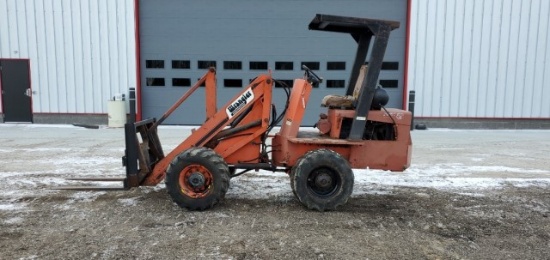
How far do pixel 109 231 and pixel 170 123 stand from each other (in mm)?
9609

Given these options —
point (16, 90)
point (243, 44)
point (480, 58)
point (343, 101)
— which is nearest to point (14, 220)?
point (343, 101)

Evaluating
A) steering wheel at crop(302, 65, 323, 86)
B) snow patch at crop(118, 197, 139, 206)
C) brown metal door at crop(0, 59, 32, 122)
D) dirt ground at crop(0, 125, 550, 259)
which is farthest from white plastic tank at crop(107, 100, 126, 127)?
steering wheel at crop(302, 65, 323, 86)

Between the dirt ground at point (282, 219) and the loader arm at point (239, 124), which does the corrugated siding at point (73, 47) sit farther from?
the loader arm at point (239, 124)

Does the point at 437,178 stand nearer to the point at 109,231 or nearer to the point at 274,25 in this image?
the point at 109,231

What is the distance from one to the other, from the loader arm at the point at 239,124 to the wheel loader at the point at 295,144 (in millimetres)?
12

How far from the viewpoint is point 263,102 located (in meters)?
5.02

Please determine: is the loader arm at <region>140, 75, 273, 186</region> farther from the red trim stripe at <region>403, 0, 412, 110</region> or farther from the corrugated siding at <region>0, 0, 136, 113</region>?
the red trim stripe at <region>403, 0, 412, 110</region>

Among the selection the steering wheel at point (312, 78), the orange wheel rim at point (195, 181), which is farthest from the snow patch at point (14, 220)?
the steering wheel at point (312, 78)

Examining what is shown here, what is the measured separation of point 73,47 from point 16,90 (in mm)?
2395

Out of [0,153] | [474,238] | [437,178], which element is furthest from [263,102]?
[0,153]

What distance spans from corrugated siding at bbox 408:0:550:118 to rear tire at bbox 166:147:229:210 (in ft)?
33.0

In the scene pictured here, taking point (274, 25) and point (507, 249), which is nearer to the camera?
point (507, 249)

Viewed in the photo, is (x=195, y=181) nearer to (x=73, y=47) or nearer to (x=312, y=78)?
(x=312, y=78)

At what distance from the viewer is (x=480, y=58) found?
1306 centimetres
